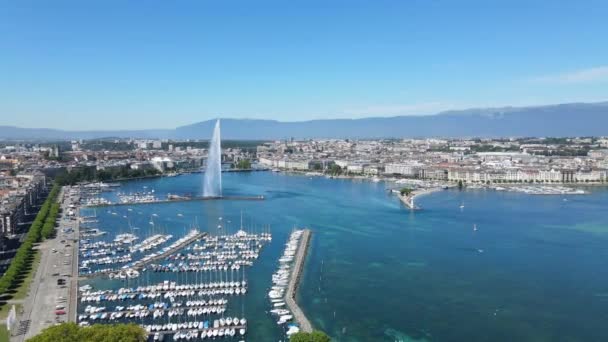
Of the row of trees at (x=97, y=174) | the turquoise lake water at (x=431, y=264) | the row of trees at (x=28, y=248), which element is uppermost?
the row of trees at (x=97, y=174)

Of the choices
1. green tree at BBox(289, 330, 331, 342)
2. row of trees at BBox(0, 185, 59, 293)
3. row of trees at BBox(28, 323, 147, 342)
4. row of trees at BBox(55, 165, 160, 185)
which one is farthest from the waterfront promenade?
row of trees at BBox(55, 165, 160, 185)

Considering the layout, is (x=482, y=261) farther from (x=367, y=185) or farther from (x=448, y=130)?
(x=448, y=130)

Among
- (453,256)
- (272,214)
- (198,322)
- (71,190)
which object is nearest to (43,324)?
(198,322)

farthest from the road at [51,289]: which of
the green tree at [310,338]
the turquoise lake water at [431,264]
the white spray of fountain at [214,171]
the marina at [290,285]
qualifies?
the white spray of fountain at [214,171]

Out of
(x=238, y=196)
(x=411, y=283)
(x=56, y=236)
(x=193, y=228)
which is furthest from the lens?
(x=238, y=196)

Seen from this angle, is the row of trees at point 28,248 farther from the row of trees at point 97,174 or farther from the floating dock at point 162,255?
the row of trees at point 97,174
